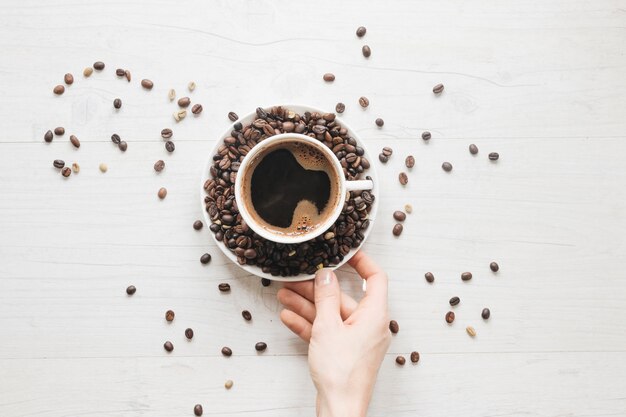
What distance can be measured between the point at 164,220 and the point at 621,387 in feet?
3.41

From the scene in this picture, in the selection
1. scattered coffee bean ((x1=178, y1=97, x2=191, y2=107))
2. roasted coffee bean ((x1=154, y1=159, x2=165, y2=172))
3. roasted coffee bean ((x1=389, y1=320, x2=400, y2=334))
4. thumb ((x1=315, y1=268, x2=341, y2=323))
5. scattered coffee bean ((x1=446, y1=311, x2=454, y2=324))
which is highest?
scattered coffee bean ((x1=178, y1=97, x2=191, y2=107))

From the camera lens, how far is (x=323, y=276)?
107 cm

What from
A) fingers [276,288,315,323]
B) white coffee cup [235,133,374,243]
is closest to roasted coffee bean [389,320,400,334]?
fingers [276,288,315,323]

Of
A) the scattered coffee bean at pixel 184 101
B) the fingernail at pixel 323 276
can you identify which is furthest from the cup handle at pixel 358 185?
the scattered coffee bean at pixel 184 101

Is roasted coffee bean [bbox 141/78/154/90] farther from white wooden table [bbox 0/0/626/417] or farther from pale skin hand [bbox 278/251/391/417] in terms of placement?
pale skin hand [bbox 278/251/391/417]

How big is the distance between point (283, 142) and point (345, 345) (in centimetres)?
38

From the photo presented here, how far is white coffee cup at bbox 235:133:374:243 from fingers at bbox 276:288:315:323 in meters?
0.16

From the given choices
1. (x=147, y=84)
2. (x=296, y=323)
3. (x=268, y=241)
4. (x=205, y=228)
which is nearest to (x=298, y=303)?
(x=296, y=323)

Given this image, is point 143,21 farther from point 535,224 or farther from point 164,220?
point 535,224

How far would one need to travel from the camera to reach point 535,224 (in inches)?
48.2

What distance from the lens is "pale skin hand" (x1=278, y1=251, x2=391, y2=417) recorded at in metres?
1.00

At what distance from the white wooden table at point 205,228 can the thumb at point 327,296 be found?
157 mm

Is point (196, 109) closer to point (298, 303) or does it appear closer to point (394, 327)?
point (298, 303)

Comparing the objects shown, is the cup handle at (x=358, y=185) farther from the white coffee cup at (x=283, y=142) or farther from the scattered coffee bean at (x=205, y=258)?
the scattered coffee bean at (x=205, y=258)
